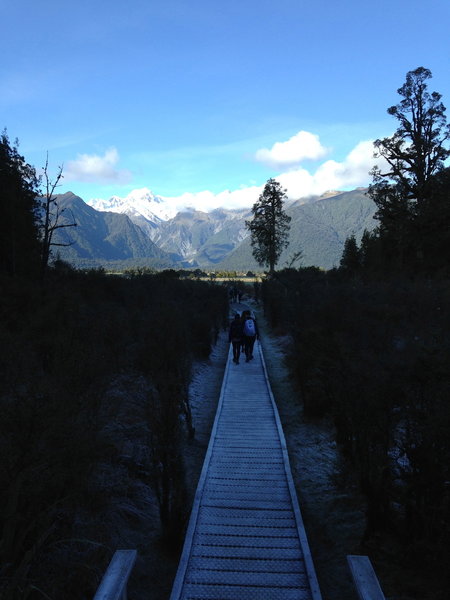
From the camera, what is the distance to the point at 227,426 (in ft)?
29.0

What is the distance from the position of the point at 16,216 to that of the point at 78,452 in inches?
746

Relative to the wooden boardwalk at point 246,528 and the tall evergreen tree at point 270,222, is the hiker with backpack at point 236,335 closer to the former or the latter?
the wooden boardwalk at point 246,528

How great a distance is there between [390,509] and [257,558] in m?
1.85

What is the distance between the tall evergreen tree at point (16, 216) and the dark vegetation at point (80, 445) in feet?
26.8

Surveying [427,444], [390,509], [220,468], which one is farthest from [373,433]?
[220,468]

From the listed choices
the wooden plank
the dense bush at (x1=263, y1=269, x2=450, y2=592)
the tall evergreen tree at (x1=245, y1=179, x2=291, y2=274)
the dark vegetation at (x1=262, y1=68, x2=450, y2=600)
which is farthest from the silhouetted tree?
the wooden plank

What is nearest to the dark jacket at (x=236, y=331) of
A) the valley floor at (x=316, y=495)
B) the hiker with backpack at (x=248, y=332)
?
the hiker with backpack at (x=248, y=332)

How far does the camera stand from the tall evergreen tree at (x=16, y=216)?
20.4 meters

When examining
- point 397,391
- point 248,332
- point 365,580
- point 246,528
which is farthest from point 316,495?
point 248,332

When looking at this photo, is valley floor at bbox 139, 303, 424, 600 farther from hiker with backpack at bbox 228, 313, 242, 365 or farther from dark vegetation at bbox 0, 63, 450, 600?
hiker with backpack at bbox 228, 313, 242, 365

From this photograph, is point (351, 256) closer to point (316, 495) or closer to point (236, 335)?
point (236, 335)

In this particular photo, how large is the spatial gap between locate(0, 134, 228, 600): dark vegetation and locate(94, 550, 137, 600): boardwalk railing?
0.39 m

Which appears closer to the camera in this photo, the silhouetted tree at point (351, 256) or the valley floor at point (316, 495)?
the valley floor at point (316, 495)

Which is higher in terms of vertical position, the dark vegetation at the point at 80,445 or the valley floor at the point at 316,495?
the dark vegetation at the point at 80,445
